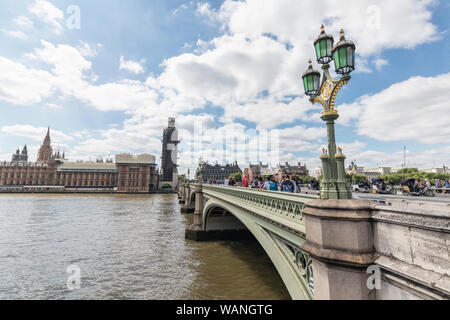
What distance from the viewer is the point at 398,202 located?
15.9ft

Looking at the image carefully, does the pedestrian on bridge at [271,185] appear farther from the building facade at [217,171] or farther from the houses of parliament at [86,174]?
the building facade at [217,171]

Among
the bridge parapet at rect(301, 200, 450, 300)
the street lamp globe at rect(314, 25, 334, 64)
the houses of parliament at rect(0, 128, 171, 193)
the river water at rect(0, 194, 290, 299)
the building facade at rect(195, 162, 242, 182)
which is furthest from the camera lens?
the building facade at rect(195, 162, 242, 182)

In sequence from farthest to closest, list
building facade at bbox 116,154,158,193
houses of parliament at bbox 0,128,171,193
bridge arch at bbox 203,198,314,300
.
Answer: houses of parliament at bbox 0,128,171,193 → building facade at bbox 116,154,158,193 → bridge arch at bbox 203,198,314,300

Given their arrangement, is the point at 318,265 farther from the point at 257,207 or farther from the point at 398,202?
the point at 257,207

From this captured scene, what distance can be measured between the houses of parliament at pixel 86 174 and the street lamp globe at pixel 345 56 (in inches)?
4791

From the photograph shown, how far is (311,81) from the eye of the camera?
5.07 m

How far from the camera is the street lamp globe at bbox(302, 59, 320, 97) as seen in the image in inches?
199

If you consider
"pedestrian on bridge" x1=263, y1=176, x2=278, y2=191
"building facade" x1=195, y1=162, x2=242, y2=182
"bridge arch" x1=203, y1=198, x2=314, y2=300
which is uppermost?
"building facade" x1=195, y1=162, x2=242, y2=182

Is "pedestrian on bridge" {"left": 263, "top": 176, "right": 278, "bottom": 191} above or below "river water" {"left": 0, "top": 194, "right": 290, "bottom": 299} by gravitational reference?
above

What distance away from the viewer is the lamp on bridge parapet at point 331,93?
3973 millimetres

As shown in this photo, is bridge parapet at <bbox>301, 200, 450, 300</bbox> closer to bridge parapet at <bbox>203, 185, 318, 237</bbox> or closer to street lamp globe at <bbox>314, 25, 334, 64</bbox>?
bridge parapet at <bbox>203, 185, 318, 237</bbox>

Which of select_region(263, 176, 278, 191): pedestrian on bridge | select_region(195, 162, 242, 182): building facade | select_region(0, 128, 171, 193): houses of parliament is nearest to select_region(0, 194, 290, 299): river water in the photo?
select_region(263, 176, 278, 191): pedestrian on bridge

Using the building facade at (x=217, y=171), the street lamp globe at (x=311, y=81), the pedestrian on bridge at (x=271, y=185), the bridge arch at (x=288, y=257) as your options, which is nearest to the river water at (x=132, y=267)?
the bridge arch at (x=288, y=257)

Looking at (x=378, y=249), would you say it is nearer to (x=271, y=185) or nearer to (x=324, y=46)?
(x=324, y=46)
